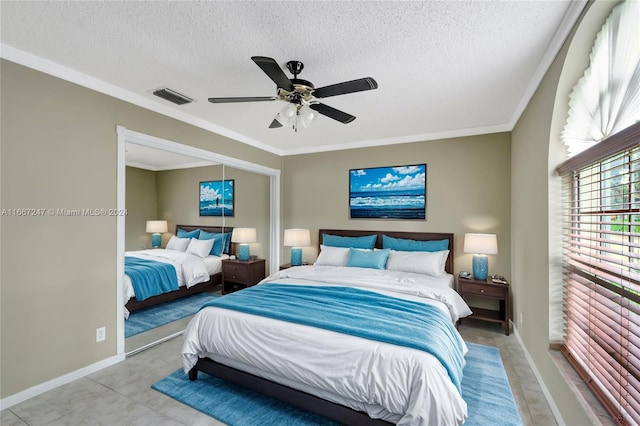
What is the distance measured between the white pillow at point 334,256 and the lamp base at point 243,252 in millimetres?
1173

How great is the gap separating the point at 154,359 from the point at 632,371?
3.52m

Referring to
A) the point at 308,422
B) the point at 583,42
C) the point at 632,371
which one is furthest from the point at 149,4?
the point at 632,371

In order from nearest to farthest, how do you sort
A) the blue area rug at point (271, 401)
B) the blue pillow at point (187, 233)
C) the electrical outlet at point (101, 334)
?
the blue area rug at point (271, 401), the electrical outlet at point (101, 334), the blue pillow at point (187, 233)

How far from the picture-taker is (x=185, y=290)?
11.5 ft

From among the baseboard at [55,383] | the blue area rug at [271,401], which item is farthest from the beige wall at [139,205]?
the blue area rug at [271,401]

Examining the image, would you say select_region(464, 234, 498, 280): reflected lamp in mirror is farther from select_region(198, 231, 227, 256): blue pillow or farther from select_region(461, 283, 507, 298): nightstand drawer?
select_region(198, 231, 227, 256): blue pillow

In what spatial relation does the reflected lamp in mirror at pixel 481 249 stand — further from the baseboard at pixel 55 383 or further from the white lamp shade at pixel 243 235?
the baseboard at pixel 55 383

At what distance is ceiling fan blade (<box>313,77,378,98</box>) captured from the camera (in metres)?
1.85

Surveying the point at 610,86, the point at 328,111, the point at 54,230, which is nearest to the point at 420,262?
the point at 328,111

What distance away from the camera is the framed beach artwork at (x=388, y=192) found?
422 centimetres

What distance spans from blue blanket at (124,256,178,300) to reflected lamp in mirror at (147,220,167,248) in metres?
0.21

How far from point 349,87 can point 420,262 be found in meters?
2.50

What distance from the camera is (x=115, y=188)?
2736 millimetres

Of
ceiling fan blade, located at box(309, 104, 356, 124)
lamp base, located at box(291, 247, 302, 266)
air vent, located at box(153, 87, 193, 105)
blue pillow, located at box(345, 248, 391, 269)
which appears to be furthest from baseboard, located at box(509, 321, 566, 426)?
air vent, located at box(153, 87, 193, 105)
